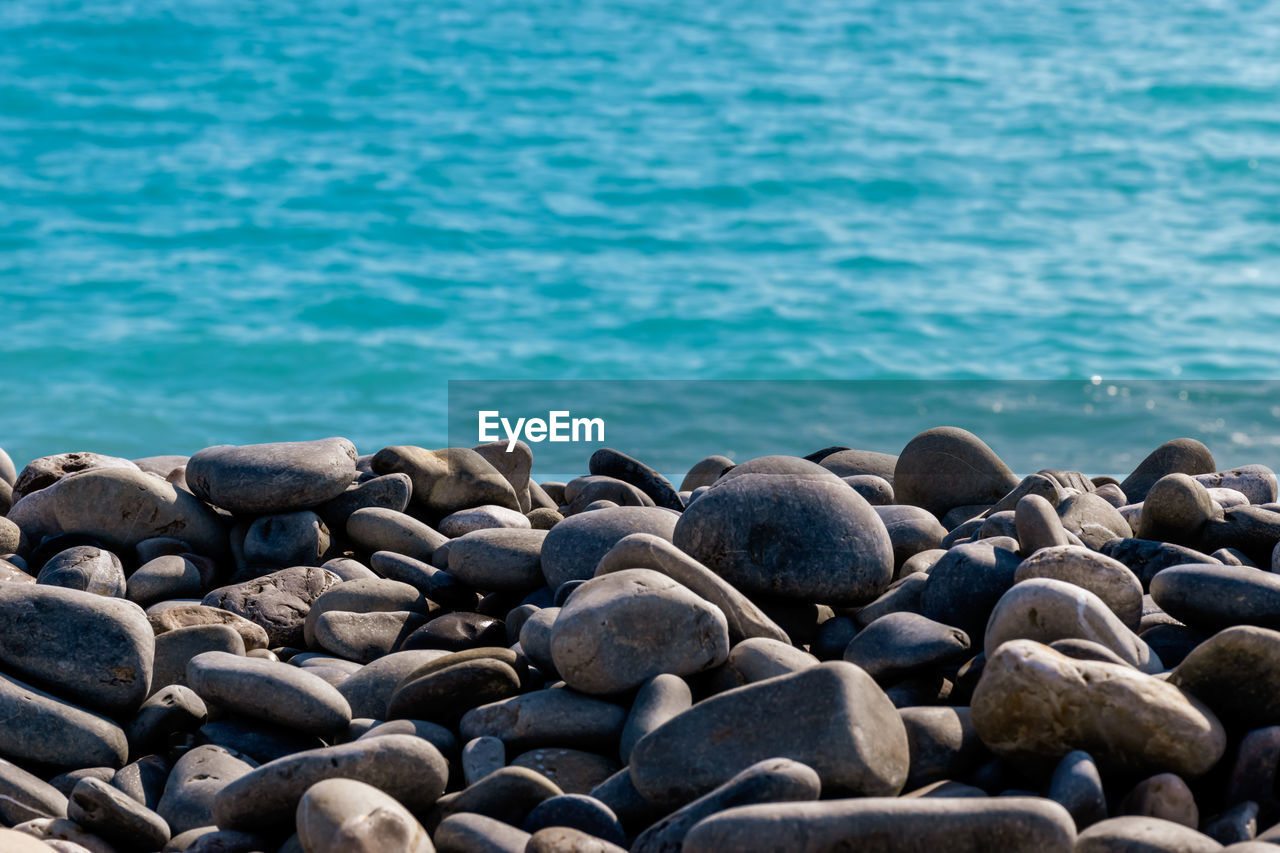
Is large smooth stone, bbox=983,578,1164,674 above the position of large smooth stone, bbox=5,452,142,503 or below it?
above

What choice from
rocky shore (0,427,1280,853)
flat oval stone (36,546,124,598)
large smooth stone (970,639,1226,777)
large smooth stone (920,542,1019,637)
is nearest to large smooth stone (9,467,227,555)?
rocky shore (0,427,1280,853)

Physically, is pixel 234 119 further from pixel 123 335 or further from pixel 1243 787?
pixel 1243 787

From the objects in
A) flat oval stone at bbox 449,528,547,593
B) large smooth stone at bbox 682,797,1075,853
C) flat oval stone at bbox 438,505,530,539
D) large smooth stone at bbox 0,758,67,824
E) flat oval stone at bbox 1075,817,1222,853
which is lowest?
large smooth stone at bbox 0,758,67,824

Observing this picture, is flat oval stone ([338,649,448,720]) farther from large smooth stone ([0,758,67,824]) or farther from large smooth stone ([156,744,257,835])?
large smooth stone ([0,758,67,824])

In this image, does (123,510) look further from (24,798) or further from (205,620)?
(24,798)

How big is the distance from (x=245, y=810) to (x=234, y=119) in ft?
40.4

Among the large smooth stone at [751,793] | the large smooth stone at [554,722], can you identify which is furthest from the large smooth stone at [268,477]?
the large smooth stone at [751,793]

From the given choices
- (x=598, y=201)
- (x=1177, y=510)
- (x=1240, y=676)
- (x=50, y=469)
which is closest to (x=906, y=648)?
(x=1240, y=676)

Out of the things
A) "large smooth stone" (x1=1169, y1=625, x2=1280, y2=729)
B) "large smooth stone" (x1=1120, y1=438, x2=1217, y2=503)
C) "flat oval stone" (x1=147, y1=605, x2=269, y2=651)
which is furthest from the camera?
"large smooth stone" (x1=1120, y1=438, x2=1217, y2=503)

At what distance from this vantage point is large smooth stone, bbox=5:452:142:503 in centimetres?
344

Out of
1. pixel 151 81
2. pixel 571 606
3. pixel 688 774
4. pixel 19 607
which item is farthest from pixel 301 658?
Result: pixel 151 81

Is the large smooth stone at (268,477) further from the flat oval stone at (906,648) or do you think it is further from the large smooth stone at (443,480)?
the flat oval stone at (906,648)

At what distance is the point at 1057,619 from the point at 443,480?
183cm

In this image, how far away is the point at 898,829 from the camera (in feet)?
5.10
